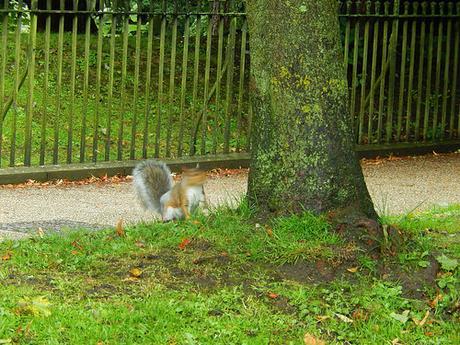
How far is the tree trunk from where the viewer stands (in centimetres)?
771

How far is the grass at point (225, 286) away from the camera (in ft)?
20.9

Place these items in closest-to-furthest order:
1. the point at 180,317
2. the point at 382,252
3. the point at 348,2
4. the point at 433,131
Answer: the point at 180,317
the point at 382,252
the point at 348,2
the point at 433,131

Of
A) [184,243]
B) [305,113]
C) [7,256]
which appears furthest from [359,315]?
[7,256]

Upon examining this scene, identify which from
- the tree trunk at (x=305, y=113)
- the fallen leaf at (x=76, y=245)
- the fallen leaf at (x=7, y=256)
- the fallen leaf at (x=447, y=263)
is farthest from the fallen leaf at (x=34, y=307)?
the fallen leaf at (x=447, y=263)

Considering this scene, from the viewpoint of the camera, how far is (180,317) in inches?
256

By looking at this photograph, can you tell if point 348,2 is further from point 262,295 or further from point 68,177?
point 262,295

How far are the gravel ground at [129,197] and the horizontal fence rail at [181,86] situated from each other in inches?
26.4

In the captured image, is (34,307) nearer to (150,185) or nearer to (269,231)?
(269,231)

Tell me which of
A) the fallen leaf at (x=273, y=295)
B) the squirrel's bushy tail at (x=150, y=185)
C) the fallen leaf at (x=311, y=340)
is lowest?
the fallen leaf at (x=311, y=340)

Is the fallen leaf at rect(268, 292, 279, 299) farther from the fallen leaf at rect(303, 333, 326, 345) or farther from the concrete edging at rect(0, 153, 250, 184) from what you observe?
the concrete edging at rect(0, 153, 250, 184)

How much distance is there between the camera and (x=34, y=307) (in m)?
6.43

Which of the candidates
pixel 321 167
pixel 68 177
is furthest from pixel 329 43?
pixel 68 177

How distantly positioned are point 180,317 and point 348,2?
26.7 ft

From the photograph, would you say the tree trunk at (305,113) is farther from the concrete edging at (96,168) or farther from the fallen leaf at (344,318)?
the concrete edging at (96,168)
